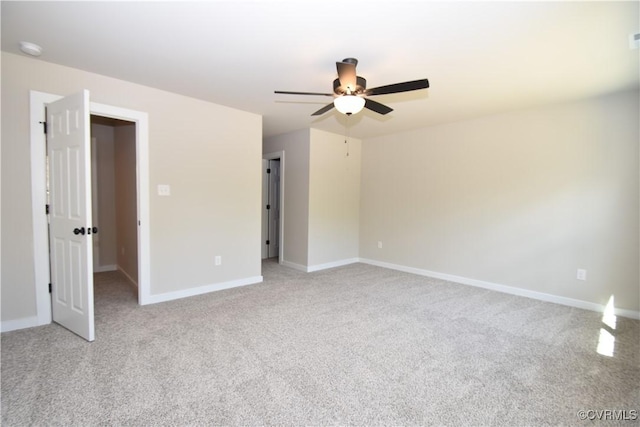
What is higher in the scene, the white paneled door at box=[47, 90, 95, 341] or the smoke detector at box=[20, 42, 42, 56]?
the smoke detector at box=[20, 42, 42, 56]

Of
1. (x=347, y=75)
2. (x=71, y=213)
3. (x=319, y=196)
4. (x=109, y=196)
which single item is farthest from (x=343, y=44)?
(x=109, y=196)

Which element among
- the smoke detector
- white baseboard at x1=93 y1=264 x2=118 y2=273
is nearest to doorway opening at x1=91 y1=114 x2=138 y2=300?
white baseboard at x1=93 y1=264 x2=118 y2=273

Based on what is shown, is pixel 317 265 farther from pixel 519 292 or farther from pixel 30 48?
pixel 30 48

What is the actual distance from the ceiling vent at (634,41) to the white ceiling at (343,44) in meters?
0.04

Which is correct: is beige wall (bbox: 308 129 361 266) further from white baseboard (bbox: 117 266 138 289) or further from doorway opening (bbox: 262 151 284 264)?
white baseboard (bbox: 117 266 138 289)

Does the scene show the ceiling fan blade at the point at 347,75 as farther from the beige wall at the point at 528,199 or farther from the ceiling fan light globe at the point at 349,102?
the beige wall at the point at 528,199

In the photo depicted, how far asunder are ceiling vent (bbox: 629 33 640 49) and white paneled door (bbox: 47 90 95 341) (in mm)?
4089

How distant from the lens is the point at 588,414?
1.82 m

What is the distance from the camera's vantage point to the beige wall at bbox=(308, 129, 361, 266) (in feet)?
17.0

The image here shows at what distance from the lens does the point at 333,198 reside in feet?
18.1

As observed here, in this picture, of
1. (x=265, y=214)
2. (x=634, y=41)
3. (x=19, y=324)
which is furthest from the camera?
(x=265, y=214)

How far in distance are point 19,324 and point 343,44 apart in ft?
12.0

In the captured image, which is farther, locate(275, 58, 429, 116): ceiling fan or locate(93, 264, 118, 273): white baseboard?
locate(93, 264, 118, 273): white baseboard

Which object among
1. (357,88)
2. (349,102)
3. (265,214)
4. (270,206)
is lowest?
(265,214)
